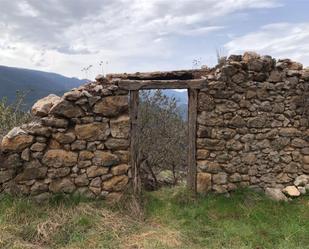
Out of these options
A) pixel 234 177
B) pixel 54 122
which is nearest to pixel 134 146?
pixel 54 122

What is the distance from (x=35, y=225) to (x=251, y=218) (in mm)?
3280

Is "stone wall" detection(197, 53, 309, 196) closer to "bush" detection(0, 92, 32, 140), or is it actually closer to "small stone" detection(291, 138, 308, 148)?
"small stone" detection(291, 138, 308, 148)

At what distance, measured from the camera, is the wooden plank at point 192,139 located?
701 centimetres

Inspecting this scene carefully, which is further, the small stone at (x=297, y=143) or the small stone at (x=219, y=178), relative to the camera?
the small stone at (x=297, y=143)

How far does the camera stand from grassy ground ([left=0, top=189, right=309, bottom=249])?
5328 mm

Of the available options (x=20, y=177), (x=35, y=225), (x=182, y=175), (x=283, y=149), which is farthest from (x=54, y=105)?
(x=182, y=175)

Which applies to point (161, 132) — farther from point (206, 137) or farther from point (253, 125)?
point (253, 125)

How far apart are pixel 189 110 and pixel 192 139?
1.69 ft

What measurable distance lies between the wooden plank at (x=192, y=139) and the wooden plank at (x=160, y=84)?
0.13 meters

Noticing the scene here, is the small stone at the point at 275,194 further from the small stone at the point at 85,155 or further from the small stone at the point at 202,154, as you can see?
the small stone at the point at 85,155

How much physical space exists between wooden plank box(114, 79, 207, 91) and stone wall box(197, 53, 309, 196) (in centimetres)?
19

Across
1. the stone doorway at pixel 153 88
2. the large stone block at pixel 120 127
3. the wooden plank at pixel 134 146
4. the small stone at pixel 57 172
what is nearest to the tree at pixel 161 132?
the stone doorway at pixel 153 88

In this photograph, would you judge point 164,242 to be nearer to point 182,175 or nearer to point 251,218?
point 251,218

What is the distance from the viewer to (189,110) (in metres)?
7.07
